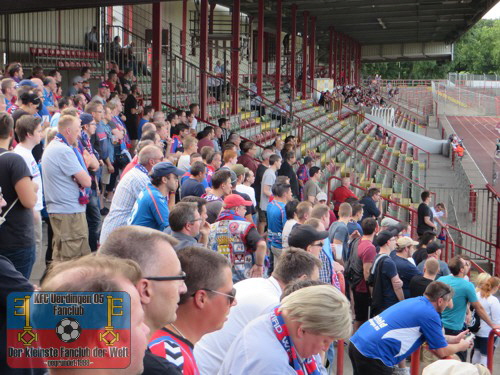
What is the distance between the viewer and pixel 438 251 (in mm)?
9516

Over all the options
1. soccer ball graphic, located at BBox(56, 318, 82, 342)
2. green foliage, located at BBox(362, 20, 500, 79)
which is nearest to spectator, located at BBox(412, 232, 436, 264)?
soccer ball graphic, located at BBox(56, 318, 82, 342)

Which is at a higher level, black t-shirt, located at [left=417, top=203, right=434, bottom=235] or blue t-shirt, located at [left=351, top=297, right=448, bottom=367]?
blue t-shirt, located at [left=351, top=297, right=448, bottom=367]

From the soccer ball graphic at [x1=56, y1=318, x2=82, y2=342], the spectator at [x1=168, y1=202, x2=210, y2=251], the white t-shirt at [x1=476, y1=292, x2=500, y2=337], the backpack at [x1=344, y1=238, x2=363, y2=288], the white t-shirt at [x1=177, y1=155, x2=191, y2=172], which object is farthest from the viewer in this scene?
the white t-shirt at [x1=177, y1=155, x2=191, y2=172]

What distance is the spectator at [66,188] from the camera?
6.61 metres

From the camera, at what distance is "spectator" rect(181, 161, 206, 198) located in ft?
25.5

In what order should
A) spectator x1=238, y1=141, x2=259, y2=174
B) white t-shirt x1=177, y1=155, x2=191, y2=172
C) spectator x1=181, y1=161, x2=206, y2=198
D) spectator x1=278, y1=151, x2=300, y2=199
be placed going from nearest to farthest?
spectator x1=181, y1=161, x2=206, y2=198
white t-shirt x1=177, y1=155, x2=191, y2=172
spectator x1=238, y1=141, x2=259, y2=174
spectator x1=278, y1=151, x2=300, y2=199

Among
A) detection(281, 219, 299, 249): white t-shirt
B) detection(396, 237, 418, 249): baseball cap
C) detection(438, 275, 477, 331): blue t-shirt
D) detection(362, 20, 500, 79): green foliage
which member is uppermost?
detection(362, 20, 500, 79): green foliage

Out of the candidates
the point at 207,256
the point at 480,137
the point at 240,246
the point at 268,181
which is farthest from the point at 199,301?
the point at 480,137

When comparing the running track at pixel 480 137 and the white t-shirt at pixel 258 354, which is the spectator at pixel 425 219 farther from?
the running track at pixel 480 137

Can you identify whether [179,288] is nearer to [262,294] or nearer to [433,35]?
[262,294]

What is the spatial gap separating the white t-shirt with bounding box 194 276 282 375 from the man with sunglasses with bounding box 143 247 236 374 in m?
0.83

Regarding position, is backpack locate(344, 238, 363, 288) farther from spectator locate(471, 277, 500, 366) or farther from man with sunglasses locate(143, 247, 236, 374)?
man with sunglasses locate(143, 247, 236, 374)

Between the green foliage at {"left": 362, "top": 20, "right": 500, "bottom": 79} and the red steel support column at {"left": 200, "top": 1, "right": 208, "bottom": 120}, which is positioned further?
the green foliage at {"left": 362, "top": 20, "right": 500, "bottom": 79}

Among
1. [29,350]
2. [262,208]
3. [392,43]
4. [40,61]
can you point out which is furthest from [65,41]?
[392,43]
